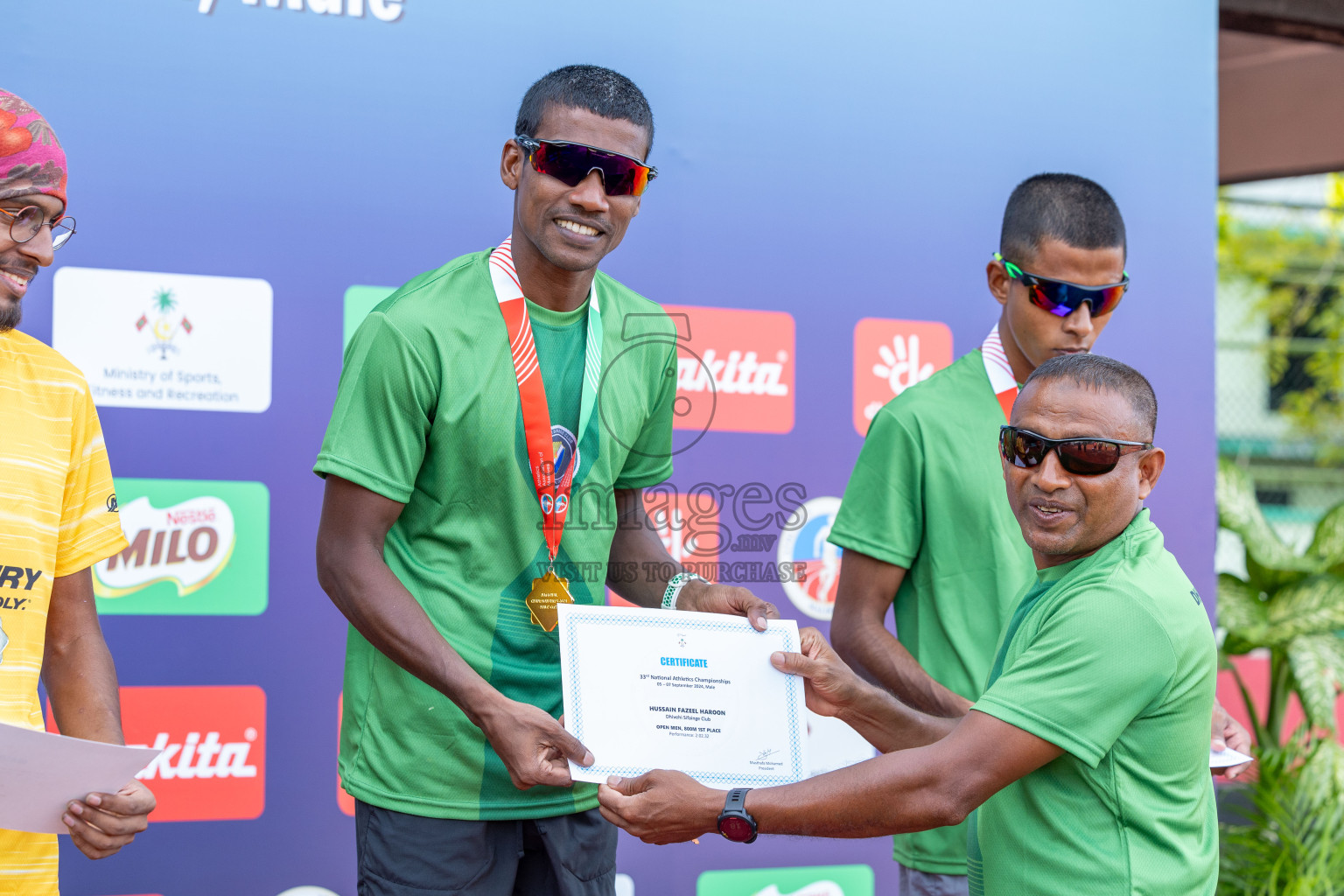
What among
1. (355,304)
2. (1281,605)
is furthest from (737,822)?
(1281,605)

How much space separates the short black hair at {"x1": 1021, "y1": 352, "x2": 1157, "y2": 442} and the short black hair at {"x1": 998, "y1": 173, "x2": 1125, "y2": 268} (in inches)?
33.8

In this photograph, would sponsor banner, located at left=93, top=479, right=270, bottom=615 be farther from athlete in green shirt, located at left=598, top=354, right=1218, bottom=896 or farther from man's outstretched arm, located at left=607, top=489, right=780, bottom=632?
athlete in green shirt, located at left=598, top=354, right=1218, bottom=896

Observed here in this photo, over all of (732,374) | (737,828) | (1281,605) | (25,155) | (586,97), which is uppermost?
(586,97)

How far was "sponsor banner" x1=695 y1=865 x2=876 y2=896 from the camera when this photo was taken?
12.2 feet

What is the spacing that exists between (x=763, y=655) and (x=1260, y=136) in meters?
5.57

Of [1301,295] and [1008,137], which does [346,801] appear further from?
[1301,295]

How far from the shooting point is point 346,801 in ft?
11.0

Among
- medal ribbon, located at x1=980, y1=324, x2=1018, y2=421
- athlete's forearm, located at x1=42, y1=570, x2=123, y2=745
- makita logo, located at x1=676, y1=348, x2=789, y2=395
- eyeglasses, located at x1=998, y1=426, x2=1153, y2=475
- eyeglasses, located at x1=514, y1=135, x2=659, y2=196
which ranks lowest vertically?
athlete's forearm, located at x1=42, y1=570, x2=123, y2=745

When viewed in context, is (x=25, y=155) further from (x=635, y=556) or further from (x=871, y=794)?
(x=871, y=794)

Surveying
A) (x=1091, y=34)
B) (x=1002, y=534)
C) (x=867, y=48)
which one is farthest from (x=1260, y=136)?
(x=1002, y=534)

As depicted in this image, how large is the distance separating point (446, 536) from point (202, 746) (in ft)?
5.17

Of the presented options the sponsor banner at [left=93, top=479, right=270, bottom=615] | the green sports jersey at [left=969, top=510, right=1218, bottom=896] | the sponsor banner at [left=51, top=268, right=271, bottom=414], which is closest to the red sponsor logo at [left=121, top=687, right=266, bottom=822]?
the sponsor banner at [left=93, top=479, right=270, bottom=615]

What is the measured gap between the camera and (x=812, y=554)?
3.88 m

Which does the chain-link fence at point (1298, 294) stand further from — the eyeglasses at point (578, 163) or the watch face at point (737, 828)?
the watch face at point (737, 828)
